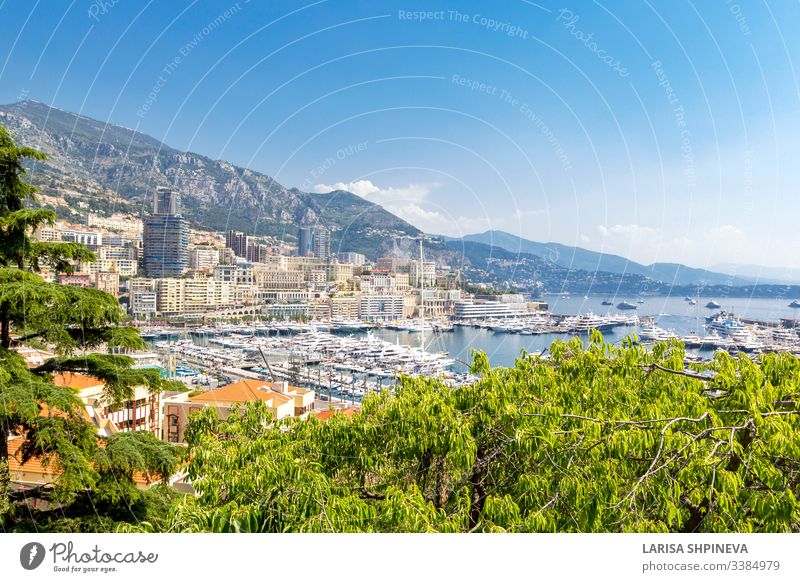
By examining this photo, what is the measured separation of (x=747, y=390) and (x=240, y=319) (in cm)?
3781

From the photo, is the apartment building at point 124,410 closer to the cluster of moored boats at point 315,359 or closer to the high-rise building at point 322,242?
the cluster of moored boats at point 315,359

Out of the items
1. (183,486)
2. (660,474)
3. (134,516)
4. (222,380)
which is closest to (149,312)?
(222,380)

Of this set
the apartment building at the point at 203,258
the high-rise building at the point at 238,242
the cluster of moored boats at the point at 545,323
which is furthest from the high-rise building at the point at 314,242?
the cluster of moored boats at the point at 545,323

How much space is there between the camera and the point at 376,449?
8.02ft

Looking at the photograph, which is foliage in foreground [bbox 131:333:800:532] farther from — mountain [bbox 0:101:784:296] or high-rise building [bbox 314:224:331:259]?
high-rise building [bbox 314:224:331:259]

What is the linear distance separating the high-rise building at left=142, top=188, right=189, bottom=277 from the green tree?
20.3m

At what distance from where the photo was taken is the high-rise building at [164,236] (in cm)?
2241

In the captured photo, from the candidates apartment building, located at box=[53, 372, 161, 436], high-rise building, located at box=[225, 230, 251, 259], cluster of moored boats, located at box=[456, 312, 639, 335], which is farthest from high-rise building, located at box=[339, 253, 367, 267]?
apartment building, located at box=[53, 372, 161, 436]

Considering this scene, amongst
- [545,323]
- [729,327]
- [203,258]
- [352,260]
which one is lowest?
[545,323]

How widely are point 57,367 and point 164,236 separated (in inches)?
878

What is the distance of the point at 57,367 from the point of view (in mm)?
3021

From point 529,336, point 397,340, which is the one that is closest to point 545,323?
point 529,336

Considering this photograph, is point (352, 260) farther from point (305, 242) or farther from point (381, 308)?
point (305, 242)

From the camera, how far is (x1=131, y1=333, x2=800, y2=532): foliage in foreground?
1826 mm
